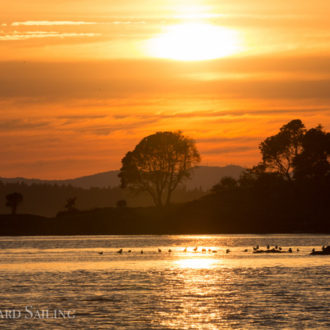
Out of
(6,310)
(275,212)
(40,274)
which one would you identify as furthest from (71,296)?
(275,212)

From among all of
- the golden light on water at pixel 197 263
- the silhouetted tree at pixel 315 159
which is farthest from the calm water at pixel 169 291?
the silhouetted tree at pixel 315 159

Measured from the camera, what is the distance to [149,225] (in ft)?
655

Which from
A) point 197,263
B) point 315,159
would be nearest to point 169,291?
point 197,263

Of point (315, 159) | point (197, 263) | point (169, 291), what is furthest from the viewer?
point (315, 159)

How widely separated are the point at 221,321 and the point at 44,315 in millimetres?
11489

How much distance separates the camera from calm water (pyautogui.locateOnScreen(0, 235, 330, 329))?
2096 inches

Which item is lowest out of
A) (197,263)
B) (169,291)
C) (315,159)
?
(169,291)

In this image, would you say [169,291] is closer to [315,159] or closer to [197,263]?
[197,263]

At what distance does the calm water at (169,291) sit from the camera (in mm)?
53250

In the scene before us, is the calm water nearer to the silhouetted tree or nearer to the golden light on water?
the golden light on water

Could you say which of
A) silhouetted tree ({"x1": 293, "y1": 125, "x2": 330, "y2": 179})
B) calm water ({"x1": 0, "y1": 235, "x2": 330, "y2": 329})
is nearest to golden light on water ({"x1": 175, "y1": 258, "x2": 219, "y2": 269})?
calm water ({"x1": 0, "y1": 235, "x2": 330, "y2": 329})

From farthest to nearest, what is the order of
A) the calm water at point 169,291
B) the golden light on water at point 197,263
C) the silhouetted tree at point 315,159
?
1. the silhouetted tree at point 315,159
2. the golden light on water at point 197,263
3. the calm water at point 169,291

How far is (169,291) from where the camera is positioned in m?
69.8

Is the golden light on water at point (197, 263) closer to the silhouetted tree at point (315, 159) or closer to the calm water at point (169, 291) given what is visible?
the calm water at point (169, 291)
